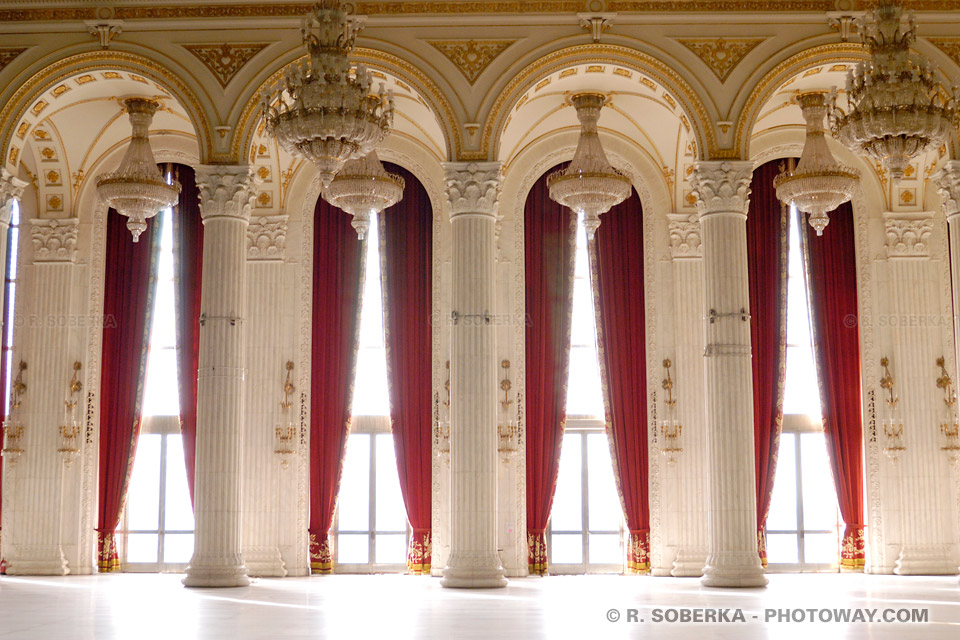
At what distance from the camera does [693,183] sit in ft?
47.1

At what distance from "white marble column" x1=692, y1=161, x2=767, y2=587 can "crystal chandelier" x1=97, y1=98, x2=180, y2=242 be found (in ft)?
23.4

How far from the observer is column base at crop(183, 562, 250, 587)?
539 inches

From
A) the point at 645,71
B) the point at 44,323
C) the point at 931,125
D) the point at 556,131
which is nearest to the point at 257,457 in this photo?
the point at 44,323

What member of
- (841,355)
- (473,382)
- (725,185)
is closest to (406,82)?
(473,382)

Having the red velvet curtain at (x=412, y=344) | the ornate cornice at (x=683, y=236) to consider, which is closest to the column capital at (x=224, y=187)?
the red velvet curtain at (x=412, y=344)

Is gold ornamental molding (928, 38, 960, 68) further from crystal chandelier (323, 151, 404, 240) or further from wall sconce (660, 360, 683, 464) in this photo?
crystal chandelier (323, 151, 404, 240)

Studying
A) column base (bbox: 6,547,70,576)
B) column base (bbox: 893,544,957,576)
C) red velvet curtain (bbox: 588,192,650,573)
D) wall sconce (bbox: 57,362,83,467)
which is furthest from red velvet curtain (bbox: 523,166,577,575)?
column base (bbox: 6,547,70,576)

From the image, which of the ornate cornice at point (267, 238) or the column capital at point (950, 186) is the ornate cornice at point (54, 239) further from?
the column capital at point (950, 186)

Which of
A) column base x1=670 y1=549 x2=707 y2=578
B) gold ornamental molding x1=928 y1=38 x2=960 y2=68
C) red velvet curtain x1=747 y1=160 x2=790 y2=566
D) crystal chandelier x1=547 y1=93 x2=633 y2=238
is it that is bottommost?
column base x1=670 y1=549 x2=707 y2=578

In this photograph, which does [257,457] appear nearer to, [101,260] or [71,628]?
[101,260]

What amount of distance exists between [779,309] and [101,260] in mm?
10405

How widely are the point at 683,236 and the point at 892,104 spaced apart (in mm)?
6201

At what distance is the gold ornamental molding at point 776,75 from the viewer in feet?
46.4

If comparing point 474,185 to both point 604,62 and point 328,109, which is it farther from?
point 328,109
